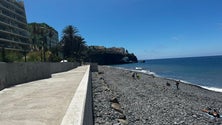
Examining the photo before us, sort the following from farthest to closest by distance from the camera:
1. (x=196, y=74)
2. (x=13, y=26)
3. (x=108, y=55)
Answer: (x=108, y=55)
(x=13, y=26)
(x=196, y=74)

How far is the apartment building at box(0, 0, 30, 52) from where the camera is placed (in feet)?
205

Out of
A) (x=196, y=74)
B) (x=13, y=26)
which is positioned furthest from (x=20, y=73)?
(x=13, y=26)

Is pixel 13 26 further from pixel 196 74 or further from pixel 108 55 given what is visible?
pixel 108 55

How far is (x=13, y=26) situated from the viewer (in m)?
68.6

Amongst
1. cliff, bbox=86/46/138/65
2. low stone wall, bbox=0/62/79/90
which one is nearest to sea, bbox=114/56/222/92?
low stone wall, bbox=0/62/79/90

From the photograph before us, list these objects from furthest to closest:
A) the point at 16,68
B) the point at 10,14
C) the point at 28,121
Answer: the point at 10,14
the point at 16,68
the point at 28,121

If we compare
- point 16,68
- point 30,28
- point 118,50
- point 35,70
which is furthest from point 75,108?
point 118,50

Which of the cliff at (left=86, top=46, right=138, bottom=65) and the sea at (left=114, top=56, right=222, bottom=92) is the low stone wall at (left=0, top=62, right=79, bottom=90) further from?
the cliff at (left=86, top=46, right=138, bottom=65)

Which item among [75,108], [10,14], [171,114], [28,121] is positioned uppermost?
[10,14]

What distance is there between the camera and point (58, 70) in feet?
96.3

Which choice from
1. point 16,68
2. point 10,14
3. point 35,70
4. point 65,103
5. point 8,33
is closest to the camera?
point 65,103

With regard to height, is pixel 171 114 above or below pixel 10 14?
below

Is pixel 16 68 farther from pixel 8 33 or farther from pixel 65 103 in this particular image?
pixel 8 33

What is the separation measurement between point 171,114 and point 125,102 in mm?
3121
